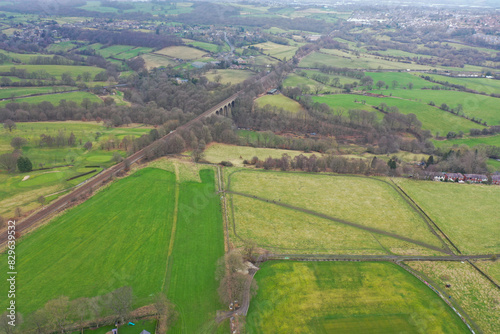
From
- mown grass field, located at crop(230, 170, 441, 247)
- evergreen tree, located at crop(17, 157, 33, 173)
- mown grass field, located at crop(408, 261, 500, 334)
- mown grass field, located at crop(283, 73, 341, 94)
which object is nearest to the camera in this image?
mown grass field, located at crop(408, 261, 500, 334)

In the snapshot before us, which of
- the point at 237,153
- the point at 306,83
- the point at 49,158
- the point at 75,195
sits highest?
the point at 306,83

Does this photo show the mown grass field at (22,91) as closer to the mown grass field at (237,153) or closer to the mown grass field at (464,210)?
the mown grass field at (237,153)

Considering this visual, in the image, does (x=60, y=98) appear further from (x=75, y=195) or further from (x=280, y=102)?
(x=280, y=102)

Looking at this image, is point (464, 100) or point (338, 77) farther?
point (338, 77)

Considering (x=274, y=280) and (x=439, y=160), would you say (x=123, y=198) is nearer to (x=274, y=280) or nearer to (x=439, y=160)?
(x=274, y=280)

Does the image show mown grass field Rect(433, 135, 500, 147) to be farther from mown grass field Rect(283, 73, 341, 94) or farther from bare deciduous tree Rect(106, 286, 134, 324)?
bare deciduous tree Rect(106, 286, 134, 324)

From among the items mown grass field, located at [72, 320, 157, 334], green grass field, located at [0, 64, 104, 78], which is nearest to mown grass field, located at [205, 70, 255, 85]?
green grass field, located at [0, 64, 104, 78]

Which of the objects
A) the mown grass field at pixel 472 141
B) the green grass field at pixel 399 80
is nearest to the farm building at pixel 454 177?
the mown grass field at pixel 472 141

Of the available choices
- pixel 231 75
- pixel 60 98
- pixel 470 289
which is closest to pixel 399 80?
pixel 231 75
